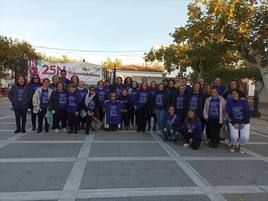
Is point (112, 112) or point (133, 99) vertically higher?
point (133, 99)

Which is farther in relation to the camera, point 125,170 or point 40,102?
point 40,102

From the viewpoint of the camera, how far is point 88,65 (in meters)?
21.2

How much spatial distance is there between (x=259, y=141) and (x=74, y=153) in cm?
600

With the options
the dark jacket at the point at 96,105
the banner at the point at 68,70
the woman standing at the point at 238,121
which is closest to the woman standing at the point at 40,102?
the dark jacket at the point at 96,105

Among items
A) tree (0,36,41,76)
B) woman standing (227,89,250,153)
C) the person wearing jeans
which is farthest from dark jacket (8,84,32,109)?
tree (0,36,41,76)

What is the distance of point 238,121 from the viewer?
10.2m

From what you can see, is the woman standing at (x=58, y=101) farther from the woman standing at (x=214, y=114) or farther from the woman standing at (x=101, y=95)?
the woman standing at (x=214, y=114)

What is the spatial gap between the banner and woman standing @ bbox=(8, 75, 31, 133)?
21.6 ft

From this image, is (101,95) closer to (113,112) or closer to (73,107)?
(113,112)

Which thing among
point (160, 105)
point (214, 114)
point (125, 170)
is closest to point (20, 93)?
point (160, 105)

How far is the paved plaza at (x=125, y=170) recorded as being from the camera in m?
6.08

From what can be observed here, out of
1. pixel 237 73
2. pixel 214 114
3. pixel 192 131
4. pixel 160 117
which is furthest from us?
pixel 237 73

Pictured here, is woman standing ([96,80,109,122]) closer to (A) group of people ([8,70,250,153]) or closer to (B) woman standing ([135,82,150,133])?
(A) group of people ([8,70,250,153])

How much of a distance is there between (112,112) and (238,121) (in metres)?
4.69
